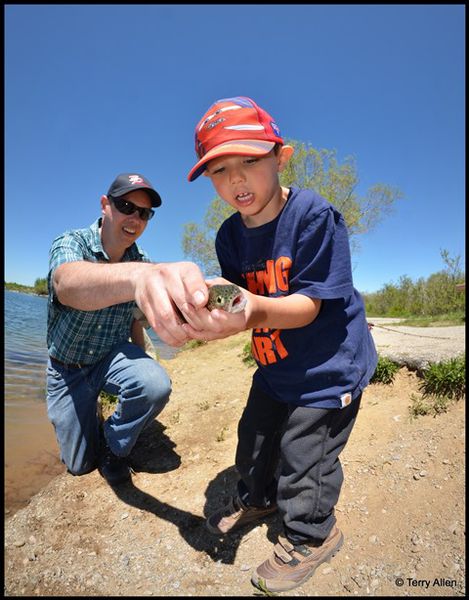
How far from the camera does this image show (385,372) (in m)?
3.50

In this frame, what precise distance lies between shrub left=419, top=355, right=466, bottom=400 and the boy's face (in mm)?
2387

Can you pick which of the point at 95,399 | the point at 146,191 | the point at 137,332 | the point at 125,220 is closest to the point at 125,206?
the point at 125,220

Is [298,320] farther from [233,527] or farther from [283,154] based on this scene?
[233,527]

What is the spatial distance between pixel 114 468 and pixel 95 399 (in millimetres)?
644

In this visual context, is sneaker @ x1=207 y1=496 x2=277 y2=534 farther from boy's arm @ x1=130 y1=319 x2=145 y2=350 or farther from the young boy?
boy's arm @ x1=130 y1=319 x2=145 y2=350

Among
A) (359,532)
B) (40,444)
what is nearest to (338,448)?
(359,532)

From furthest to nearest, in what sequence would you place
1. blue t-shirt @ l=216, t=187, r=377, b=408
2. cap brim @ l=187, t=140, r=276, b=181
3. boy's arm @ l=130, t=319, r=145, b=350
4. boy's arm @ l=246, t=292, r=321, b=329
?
boy's arm @ l=130, t=319, r=145, b=350, blue t-shirt @ l=216, t=187, r=377, b=408, cap brim @ l=187, t=140, r=276, b=181, boy's arm @ l=246, t=292, r=321, b=329

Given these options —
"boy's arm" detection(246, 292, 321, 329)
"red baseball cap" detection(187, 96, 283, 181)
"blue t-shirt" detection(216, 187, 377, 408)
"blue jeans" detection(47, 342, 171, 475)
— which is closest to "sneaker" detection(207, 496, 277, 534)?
"blue t-shirt" detection(216, 187, 377, 408)

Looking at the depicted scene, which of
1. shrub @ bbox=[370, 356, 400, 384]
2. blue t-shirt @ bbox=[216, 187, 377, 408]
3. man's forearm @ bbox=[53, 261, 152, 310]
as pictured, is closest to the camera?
man's forearm @ bbox=[53, 261, 152, 310]

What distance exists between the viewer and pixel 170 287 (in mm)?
1020

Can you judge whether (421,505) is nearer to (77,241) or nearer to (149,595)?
(149,595)

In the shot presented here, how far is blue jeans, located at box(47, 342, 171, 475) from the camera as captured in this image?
2738 millimetres

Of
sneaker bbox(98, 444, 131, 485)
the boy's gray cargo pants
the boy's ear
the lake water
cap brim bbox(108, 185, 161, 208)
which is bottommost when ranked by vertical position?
the lake water

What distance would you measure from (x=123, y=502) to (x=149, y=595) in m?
0.82
